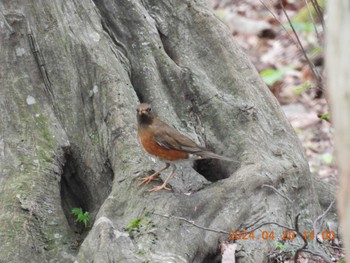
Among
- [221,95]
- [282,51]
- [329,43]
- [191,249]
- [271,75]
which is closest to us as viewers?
[329,43]

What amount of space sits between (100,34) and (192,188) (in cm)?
158

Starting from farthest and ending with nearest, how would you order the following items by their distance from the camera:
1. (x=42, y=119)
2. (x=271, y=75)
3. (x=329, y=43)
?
(x=271, y=75) → (x=42, y=119) → (x=329, y=43)

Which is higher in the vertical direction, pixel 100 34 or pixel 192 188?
pixel 100 34

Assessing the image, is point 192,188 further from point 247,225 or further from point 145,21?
point 145,21

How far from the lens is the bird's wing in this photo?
17.4 ft

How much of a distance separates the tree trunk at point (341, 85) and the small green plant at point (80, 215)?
3.32m

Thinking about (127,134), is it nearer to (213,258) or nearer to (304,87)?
(213,258)

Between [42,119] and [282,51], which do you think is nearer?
[42,119]

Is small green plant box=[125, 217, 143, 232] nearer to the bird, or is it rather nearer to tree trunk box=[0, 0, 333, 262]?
tree trunk box=[0, 0, 333, 262]

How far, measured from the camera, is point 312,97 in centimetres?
1144

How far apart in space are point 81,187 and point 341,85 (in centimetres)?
369

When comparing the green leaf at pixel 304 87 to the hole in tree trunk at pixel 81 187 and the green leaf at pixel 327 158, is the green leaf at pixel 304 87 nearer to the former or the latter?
the hole in tree trunk at pixel 81 187

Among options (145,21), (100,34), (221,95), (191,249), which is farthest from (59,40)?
(191,249)

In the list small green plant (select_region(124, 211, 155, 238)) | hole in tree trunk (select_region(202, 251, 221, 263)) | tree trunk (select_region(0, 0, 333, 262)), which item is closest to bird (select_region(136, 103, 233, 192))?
tree trunk (select_region(0, 0, 333, 262))
